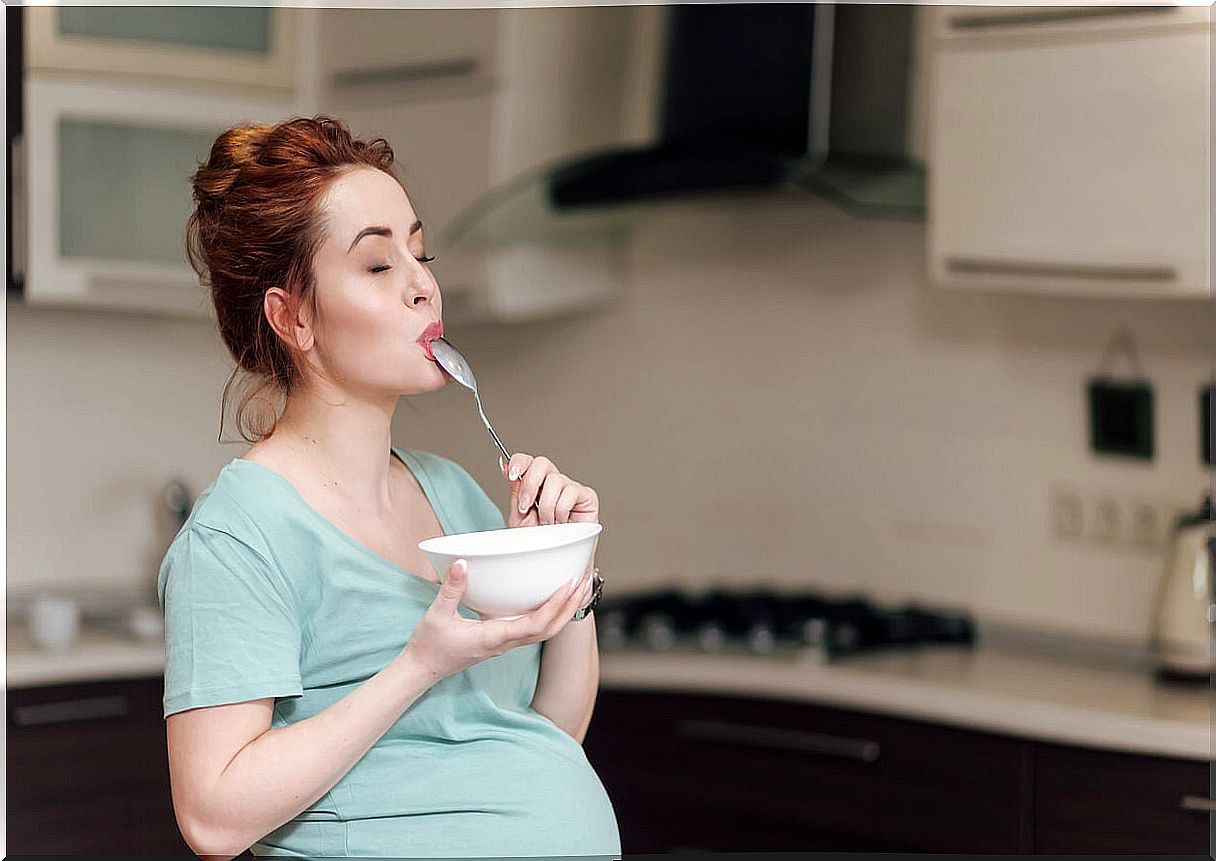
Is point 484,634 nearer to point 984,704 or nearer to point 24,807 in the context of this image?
point 984,704

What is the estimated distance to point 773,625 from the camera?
277cm

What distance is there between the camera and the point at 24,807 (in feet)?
8.05

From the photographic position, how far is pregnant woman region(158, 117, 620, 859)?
1.14 metres

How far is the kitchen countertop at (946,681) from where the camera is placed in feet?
7.21

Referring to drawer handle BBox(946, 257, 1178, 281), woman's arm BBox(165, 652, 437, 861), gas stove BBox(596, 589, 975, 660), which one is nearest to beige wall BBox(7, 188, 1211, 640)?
gas stove BBox(596, 589, 975, 660)

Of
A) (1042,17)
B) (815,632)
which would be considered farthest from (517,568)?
(815,632)

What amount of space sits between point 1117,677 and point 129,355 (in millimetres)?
2075

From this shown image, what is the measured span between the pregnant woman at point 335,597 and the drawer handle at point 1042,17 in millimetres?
1333

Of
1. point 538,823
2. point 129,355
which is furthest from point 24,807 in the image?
point 538,823

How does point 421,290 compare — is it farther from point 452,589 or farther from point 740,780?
point 740,780

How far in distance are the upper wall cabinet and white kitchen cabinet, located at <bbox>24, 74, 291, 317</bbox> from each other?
1.35 metres

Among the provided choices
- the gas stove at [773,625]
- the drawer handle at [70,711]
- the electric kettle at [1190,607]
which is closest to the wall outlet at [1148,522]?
the electric kettle at [1190,607]

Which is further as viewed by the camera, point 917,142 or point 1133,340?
point 917,142

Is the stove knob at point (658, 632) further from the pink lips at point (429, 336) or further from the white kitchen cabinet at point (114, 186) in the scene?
the pink lips at point (429, 336)
